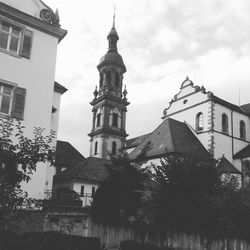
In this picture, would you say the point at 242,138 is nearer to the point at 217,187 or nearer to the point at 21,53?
the point at 217,187

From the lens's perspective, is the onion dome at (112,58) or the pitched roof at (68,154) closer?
the pitched roof at (68,154)

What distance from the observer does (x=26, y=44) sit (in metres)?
16.8

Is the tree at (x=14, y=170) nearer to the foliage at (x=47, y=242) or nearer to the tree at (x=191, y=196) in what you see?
the foliage at (x=47, y=242)

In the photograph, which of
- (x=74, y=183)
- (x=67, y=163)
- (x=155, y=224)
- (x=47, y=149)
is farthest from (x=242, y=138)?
(x=47, y=149)

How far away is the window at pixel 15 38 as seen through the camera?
16.2 m

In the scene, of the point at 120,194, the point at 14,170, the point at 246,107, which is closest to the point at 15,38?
the point at 120,194

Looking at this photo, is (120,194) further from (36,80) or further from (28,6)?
(28,6)

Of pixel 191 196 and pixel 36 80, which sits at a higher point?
pixel 36 80

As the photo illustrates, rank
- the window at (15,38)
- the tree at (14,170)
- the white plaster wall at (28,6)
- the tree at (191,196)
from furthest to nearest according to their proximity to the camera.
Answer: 1. the white plaster wall at (28,6)
2. the tree at (191,196)
3. the window at (15,38)
4. the tree at (14,170)

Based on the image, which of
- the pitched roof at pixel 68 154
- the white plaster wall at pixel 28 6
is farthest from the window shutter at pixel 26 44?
the pitched roof at pixel 68 154

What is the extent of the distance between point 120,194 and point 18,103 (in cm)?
771

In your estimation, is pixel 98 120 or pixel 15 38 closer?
pixel 15 38

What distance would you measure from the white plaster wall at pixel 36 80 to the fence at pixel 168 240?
5441mm


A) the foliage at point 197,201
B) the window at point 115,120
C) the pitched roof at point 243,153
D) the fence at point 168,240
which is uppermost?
the window at point 115,120
